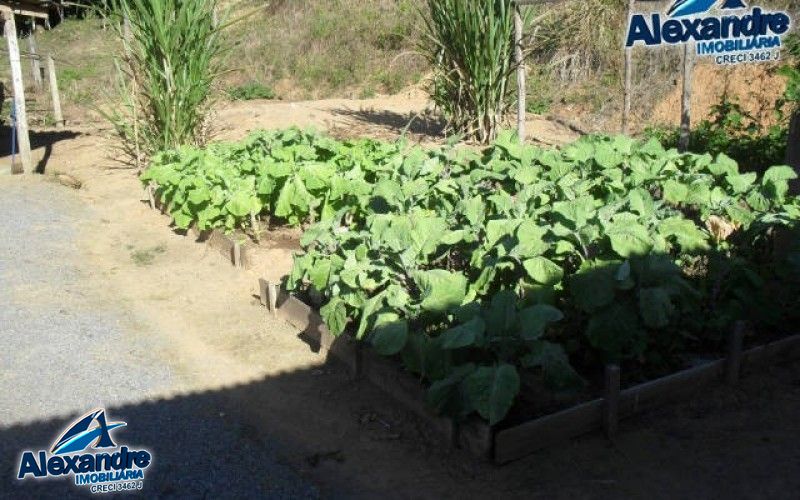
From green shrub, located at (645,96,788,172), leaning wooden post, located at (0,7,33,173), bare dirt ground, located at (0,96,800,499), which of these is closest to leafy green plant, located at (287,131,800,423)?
bare dirt ground, located at (0,96,800,499)

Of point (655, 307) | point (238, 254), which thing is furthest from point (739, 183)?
point (238, 254)

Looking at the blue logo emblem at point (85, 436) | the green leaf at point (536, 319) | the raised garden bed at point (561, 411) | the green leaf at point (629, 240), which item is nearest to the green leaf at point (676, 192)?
the green leaf at point (629, 240)

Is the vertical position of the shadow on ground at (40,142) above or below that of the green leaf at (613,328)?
above

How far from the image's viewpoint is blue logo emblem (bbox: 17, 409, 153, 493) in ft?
11.4

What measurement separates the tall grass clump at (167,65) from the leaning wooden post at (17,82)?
1.72 m

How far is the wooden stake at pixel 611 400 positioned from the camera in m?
3.65

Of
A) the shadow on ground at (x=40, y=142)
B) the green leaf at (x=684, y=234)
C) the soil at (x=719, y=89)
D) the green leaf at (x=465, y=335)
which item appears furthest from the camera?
the shadow on ground at (x=40, y=142)

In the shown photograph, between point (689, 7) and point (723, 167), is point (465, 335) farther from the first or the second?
point (689, 7)

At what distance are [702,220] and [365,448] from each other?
8.38ft

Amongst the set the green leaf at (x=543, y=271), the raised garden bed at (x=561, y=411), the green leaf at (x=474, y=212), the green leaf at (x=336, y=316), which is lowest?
the raised garden bed at (x=561, y=411)

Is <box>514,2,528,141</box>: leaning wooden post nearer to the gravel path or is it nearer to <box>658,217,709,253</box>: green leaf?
<box>658,217,709,253</box>: green leaf

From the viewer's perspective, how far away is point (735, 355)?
13.5 feet

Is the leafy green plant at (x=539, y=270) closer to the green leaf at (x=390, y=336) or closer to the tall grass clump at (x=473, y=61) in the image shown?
the green leaf at (x=390, y=336)

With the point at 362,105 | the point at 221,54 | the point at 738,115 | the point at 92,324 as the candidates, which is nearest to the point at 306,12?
the point at 362,105
